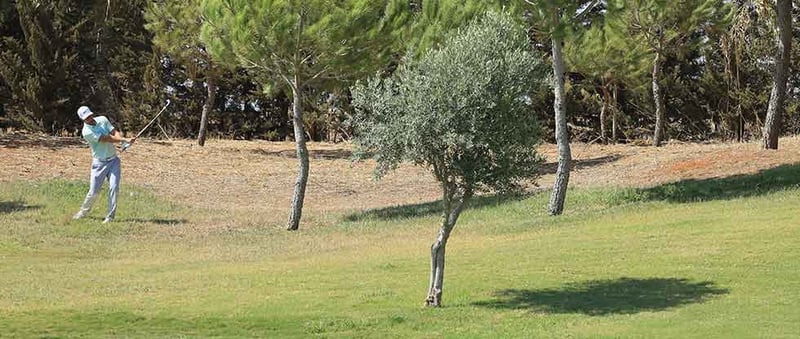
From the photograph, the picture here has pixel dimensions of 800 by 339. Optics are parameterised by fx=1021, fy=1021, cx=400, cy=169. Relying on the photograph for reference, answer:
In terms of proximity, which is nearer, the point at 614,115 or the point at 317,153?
the point at 317,153

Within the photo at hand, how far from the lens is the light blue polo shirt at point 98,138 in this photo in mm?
23422

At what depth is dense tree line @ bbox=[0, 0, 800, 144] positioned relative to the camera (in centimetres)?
3606

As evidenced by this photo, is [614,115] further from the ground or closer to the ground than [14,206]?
further from the ground

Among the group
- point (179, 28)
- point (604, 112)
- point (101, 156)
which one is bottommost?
point (101, 156)

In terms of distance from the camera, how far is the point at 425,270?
1658cm

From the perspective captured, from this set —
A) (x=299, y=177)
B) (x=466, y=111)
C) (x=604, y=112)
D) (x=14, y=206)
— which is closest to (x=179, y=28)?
(x=14, y=206)

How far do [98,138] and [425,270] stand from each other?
33.7ft

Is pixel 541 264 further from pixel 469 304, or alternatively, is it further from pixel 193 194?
pixel 193 194

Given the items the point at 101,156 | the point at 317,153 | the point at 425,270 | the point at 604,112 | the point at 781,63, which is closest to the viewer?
the point at 425,270

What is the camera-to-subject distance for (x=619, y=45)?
35.6 meters

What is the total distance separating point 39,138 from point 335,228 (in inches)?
675

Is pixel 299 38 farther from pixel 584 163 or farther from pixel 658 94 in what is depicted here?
pixel 658 94

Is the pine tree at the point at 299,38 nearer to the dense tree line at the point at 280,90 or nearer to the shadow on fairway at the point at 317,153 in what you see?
the dense tree line at the point at 280,90

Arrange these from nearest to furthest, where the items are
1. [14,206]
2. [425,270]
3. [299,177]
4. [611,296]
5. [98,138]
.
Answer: [611,296], [425,270], [98,138], [299,177], [14,206]
